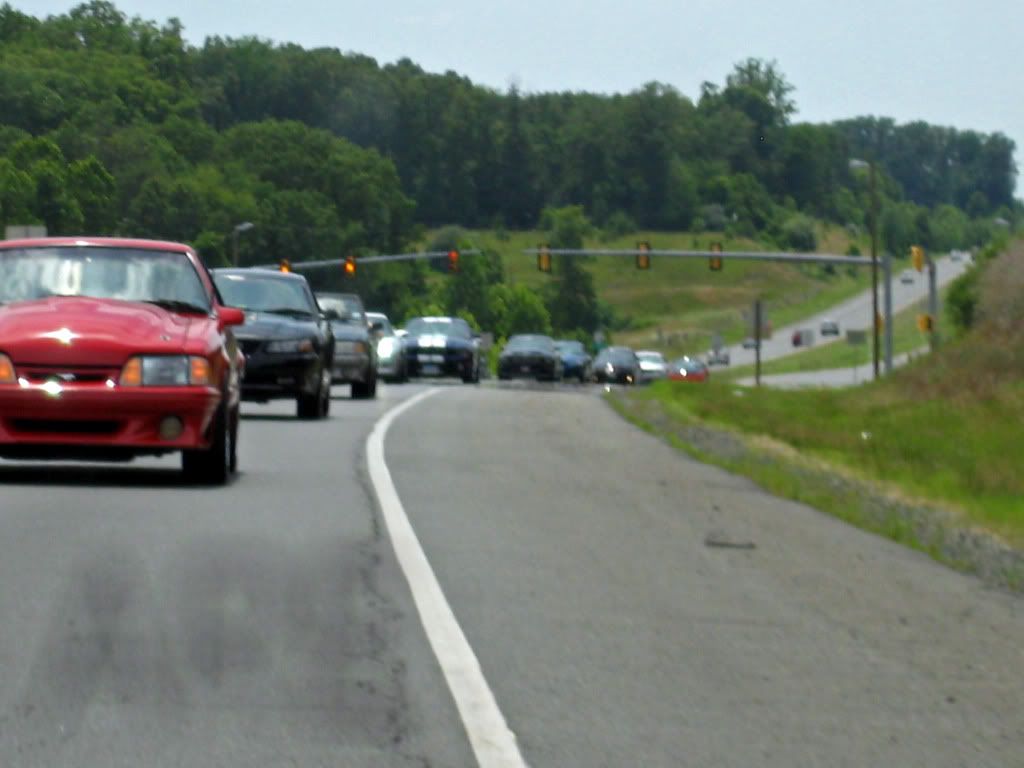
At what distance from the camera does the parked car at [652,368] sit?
75.2 m

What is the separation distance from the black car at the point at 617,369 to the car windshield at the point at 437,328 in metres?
14.9

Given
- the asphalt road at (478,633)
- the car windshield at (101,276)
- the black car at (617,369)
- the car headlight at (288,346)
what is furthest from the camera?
the black car at (617,369)

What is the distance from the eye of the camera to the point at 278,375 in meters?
24.3

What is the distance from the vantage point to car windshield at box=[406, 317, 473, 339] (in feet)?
169

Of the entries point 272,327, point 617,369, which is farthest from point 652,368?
point 272,327

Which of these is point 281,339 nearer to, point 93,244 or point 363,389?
point 363,389

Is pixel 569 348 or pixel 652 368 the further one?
pixel 652 368

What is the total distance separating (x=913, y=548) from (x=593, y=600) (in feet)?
15.1

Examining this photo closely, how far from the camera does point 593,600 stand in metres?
10.5

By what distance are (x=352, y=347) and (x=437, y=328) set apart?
769 inches

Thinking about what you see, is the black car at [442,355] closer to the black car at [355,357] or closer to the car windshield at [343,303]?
the car windshield at [343,303]

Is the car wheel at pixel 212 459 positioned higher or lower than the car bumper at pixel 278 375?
lower

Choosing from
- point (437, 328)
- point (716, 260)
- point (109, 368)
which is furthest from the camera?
point (716, 260)

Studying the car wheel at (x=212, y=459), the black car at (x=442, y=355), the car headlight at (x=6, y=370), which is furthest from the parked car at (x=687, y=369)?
the car headlight at (x=6, y=370)
